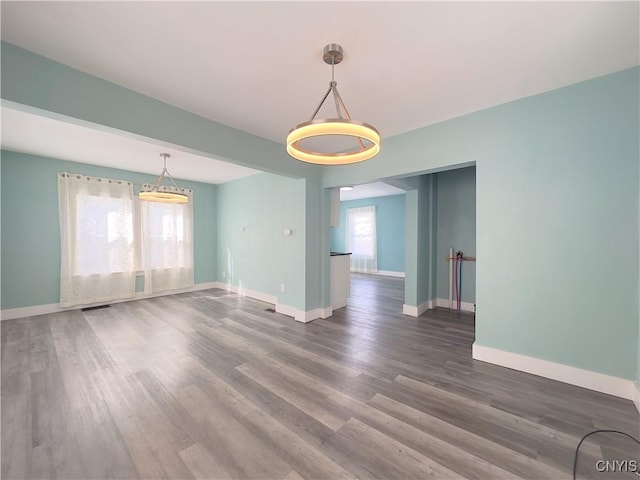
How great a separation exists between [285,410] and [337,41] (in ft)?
8.71

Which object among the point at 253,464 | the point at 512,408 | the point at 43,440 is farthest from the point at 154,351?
the point at 512,408

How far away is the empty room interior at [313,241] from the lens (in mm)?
1513

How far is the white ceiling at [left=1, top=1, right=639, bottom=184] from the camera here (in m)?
1.48

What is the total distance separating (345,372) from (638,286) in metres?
2.48

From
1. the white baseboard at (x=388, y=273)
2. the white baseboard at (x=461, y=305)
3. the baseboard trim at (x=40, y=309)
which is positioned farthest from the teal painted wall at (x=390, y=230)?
the baseboard trim at (x=40, y=309)

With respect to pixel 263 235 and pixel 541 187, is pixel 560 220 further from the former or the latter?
pixel 263 235

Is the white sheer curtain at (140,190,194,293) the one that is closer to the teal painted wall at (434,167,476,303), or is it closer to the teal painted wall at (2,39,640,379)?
the teal painted wall at (2,39,640,379)

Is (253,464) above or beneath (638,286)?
beneath

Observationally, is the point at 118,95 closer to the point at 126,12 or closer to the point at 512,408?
the point at 126,12

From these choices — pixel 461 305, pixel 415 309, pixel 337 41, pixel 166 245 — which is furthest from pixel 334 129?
pixel 166 245

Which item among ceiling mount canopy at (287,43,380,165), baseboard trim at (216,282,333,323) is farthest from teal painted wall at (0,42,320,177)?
baseboard trim at (216,282,333,323)

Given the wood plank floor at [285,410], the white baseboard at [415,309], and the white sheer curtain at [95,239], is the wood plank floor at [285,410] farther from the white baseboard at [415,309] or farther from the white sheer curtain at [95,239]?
the white sheer curtain at [95,239]

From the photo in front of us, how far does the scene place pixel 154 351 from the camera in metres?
2.92

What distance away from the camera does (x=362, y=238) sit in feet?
30.8
